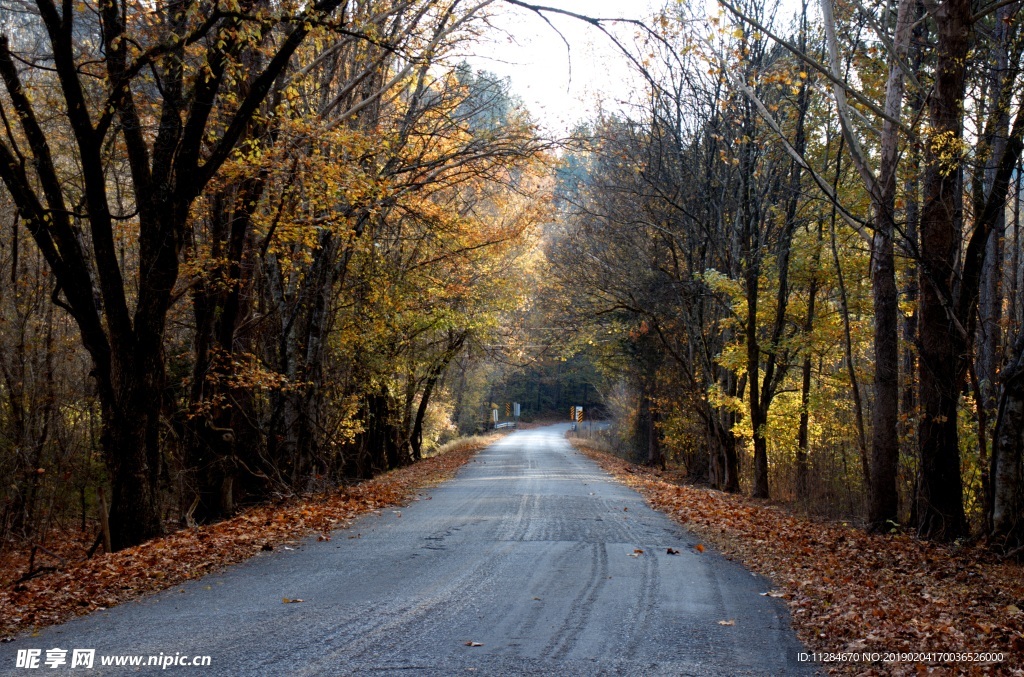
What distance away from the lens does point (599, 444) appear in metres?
45.5

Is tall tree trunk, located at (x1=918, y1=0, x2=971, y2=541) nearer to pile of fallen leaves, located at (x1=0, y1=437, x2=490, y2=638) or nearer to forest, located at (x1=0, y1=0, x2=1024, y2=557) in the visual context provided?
forest, located at (x1=0, y1=0, x2=1024, y2=557)

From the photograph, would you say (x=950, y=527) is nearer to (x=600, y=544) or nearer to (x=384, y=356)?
(x=600, y=544)

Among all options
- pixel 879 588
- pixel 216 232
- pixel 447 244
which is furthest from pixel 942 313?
pixel 447 244

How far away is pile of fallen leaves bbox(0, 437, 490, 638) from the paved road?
12.0 inches

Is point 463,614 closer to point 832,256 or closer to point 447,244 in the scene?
point 832,256

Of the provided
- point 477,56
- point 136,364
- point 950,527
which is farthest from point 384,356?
point 950,527

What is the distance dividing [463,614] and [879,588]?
4053 millimetres

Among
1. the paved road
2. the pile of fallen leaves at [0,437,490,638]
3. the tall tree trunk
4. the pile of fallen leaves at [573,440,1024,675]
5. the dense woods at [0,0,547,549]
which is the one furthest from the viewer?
the tall tree trunk

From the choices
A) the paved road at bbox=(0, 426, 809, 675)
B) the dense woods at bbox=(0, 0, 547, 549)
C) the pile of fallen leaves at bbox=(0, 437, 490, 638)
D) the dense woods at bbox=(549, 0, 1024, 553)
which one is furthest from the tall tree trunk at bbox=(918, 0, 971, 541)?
the pile of fallen leaves at bbox=(0, 437, 490, 638)

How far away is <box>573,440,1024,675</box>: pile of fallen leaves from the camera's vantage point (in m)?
5.27

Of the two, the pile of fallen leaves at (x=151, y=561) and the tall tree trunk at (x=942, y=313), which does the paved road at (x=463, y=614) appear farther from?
the tall tree trunk at (x=942, y=313)

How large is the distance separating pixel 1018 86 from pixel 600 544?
829 centimetres

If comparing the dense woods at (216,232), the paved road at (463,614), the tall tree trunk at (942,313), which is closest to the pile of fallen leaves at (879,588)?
the paved road at (463,614)

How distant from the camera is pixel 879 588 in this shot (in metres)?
7.28
